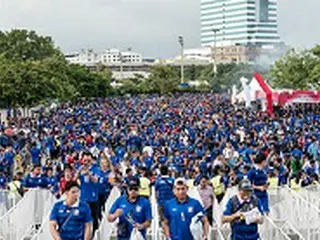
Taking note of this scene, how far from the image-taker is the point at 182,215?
24.6ft

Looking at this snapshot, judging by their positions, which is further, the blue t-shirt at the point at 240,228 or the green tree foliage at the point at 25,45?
the green tree foliage at the point at 25,45

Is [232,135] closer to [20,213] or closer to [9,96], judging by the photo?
[20,213]

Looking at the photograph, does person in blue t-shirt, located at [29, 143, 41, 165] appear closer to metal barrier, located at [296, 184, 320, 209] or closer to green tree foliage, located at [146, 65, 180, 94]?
metal barrier, located at [296, 184, 320, 209]

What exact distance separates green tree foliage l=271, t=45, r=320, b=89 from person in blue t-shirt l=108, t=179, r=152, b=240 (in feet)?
152

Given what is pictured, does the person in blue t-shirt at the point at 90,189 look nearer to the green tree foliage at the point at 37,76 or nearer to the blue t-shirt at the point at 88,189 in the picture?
the blue t-shirt at the point at 88,189

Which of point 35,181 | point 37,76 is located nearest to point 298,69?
point 37,76

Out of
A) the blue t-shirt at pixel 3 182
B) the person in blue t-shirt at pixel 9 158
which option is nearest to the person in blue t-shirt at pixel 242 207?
the blue t-shirt at pixel 3 182

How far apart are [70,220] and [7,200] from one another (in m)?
6.34

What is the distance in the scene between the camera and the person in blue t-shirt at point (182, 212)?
24.6ft

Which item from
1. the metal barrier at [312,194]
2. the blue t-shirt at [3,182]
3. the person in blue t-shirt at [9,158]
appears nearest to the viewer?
the metal barrier at [312,194]

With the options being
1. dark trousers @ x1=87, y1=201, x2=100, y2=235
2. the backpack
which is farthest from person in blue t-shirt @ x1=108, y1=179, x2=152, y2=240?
dark trousers @ x1=87, y1=201, x2=100, y2=235

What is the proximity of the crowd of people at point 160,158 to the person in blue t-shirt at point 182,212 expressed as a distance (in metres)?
0.14

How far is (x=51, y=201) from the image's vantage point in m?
13.5

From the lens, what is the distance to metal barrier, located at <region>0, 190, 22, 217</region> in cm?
1327
